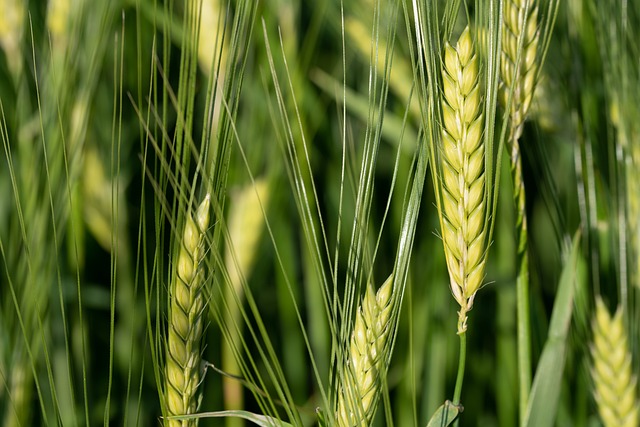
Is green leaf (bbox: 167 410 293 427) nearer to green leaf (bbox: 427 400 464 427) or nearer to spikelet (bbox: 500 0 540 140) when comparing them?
green leaf (bbox: 427 400 464 427)

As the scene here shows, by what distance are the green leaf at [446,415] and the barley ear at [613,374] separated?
217 millimetres

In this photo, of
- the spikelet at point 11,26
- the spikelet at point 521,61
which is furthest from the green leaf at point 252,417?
the spikelet at point 11,26

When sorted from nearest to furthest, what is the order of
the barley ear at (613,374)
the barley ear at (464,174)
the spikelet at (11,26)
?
the barley ear at (464,174), the barley ear at (613,374), the spikelet at (11,26)

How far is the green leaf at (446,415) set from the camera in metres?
0.42

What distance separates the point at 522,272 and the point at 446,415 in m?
0.11

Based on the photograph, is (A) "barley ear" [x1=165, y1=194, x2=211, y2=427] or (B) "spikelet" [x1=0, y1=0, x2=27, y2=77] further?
(B) "spikelet" [x1=0, y1=0, x2=27, y2=77]

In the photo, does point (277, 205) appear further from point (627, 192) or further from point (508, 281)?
point (627, 192)

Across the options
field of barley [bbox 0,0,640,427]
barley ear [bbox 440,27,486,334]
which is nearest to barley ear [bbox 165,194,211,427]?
field of barley [bbox 0,0,640,427]

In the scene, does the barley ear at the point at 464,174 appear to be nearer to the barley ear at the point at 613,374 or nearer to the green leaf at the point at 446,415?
the green leaf at the point at 446,415

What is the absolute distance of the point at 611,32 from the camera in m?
0.62

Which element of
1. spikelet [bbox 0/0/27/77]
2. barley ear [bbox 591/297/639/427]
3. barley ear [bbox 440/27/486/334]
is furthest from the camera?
spikelet [bbox 0/0/27/77]

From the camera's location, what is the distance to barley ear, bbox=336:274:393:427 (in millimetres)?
403

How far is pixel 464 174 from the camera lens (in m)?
0.40

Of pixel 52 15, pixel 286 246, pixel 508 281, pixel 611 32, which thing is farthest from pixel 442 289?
pixel 52 15
